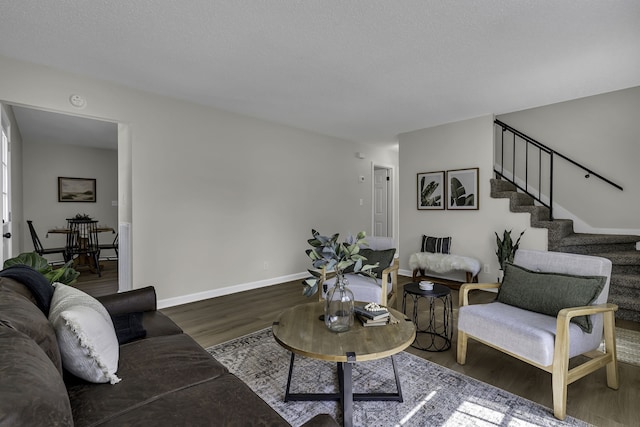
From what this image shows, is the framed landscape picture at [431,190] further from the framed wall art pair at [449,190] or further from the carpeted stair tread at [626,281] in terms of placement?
the carpeted stair tread at [626,281]

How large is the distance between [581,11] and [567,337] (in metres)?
2.08

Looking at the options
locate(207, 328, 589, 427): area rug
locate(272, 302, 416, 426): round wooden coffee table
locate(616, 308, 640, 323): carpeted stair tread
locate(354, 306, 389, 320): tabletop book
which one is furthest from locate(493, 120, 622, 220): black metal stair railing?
locate(272, 302, 416, 426): round wooden coffee table

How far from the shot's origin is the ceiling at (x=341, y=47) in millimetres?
2105

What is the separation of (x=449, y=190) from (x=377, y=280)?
8.23 feet

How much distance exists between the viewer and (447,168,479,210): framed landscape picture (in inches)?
180

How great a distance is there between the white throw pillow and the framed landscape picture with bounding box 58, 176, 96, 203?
6.70m

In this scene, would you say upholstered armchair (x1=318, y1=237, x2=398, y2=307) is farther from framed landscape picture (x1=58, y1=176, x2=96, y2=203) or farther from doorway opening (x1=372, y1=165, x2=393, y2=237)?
framed landscape picture (x1=58, y1=176, x2=96, y2=203)

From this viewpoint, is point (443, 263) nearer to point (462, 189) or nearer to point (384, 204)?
point (462, 189)

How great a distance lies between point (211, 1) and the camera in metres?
2.03

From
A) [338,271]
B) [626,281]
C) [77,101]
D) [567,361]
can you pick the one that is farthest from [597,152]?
[77,101]

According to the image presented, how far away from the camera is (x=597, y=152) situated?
4.21 meters

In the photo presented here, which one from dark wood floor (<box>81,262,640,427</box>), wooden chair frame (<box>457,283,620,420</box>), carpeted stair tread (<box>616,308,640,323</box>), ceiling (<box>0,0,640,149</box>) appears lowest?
dark wood floor (<box>81,262,640,427</box>)

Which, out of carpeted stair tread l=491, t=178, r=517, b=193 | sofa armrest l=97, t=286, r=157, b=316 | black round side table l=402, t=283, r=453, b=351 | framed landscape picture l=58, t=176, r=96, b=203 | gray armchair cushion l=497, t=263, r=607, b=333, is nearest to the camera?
gray armchair cushion l=497, t=263, r=607, b=333

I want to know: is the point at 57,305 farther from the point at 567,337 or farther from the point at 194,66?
the point at 567,337
